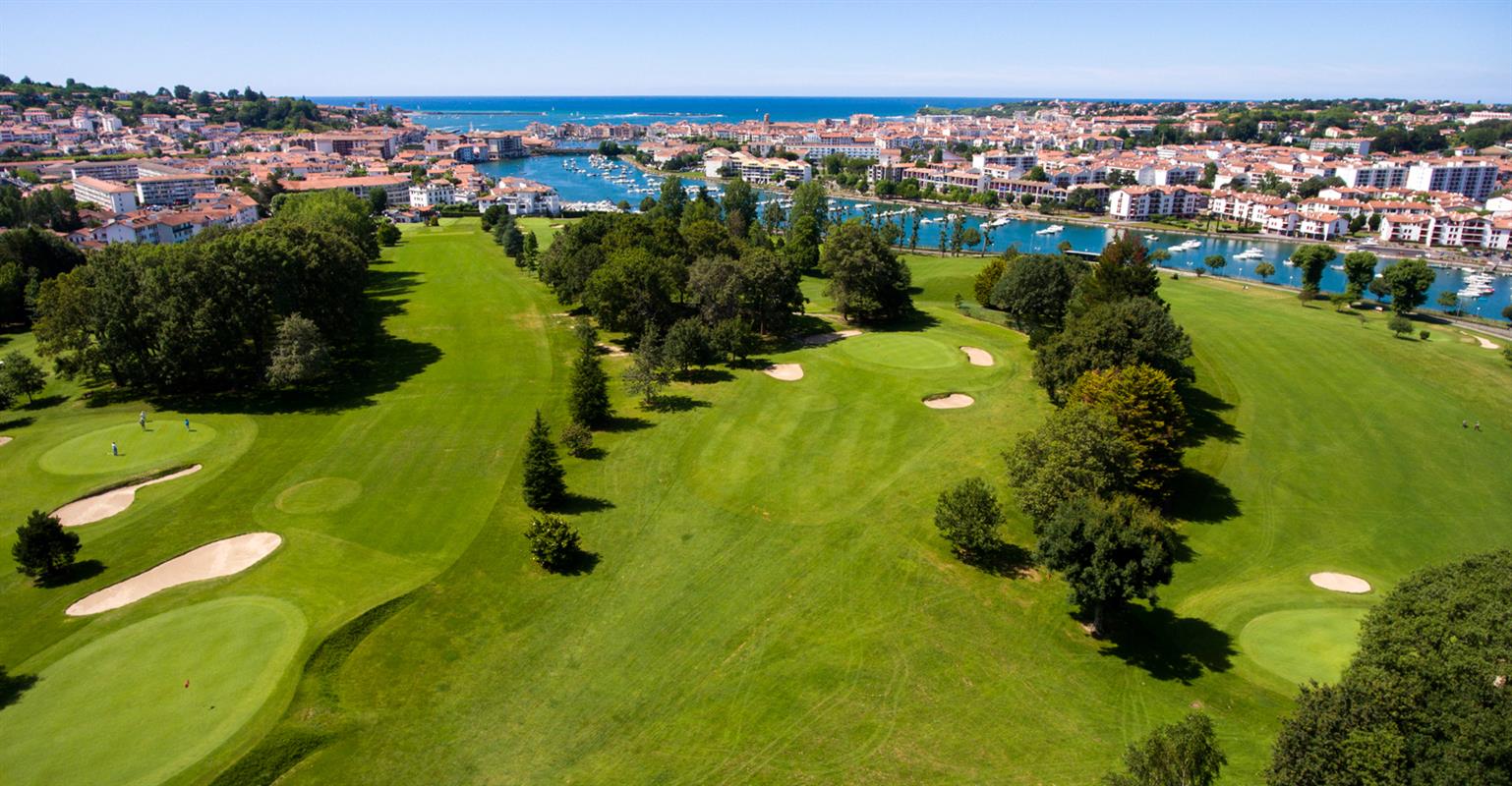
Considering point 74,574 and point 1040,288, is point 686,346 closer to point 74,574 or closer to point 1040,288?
point 1040,288

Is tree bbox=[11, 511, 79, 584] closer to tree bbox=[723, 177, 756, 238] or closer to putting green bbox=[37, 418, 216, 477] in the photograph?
putting green bbox=[37, 418, 216, 477]

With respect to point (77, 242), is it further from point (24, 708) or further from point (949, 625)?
point (949, 625)

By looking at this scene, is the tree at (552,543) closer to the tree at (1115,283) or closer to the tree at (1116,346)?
the tree at (1116,346)

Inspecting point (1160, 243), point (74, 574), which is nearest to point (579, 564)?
point (74, 574)

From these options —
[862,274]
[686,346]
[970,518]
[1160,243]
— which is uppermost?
[862,274]

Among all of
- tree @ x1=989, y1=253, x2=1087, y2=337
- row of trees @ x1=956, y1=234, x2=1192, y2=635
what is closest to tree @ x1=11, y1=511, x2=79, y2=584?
row of trees @ x1=956, y1=234, x2=1192, y2=635
